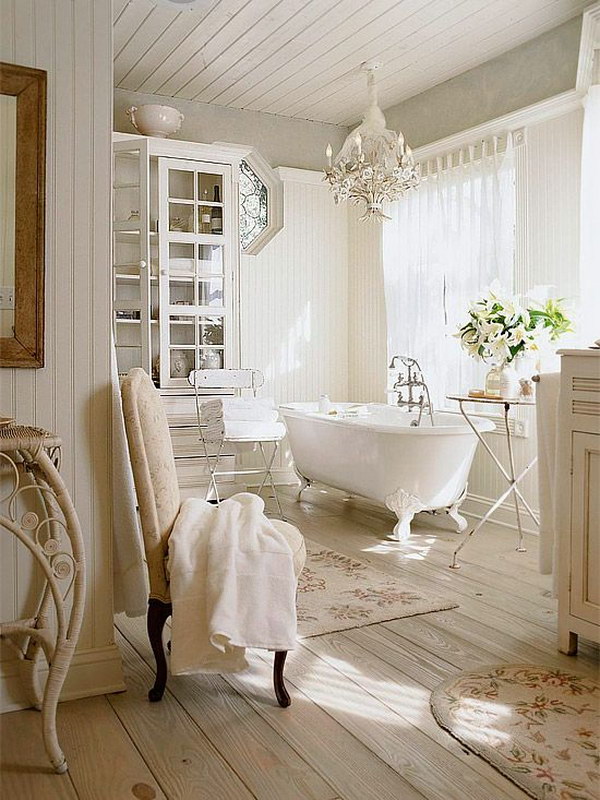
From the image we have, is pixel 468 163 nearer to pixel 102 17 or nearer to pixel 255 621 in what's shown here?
pixel 102 17

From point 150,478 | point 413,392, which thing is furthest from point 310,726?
point 413,392

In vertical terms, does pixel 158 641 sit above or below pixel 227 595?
below

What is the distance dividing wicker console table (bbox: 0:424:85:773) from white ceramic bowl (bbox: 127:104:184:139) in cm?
387

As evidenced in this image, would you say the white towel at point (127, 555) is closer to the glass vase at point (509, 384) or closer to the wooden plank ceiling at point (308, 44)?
the glass vase at point (509, 384)

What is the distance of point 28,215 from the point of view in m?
2.32

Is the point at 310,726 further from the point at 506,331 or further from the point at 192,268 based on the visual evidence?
the point at 192,268

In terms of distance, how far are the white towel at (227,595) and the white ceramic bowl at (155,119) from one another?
13.0ft

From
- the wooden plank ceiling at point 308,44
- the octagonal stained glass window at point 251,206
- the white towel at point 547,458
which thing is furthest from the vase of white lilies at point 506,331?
the octagonal stained glass window at point 251,206

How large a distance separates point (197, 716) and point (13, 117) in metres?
1.86

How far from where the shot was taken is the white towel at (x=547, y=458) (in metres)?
3.08

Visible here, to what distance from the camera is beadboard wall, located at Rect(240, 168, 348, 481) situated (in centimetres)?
632

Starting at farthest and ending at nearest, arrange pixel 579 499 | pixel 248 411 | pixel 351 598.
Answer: pixel 248 411
pixel 351 598
pixel 579 499

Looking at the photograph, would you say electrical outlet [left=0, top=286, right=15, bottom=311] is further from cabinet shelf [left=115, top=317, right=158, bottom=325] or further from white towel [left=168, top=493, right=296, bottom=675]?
cabinet shelf [left=115, top=317, right=158, bottom=325]

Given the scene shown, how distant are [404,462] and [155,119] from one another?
3.04 meters
